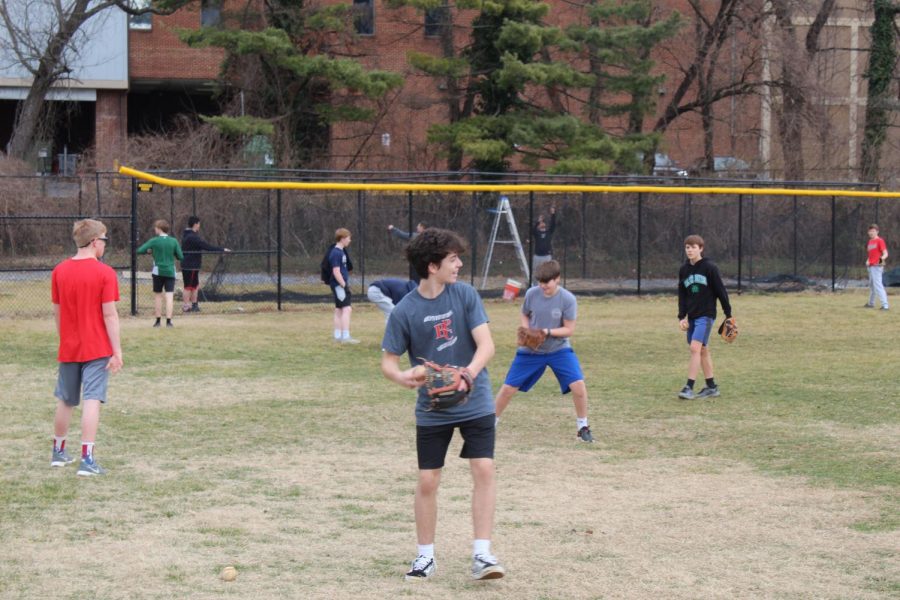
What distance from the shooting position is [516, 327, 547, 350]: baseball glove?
1005cm

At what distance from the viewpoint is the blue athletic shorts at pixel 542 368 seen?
10258 millimetres

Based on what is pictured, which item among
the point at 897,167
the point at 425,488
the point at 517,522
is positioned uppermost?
the point at 897,167

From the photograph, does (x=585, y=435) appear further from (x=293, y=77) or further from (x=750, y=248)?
(x=293, y=77)

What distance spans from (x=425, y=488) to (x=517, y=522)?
1401 mm

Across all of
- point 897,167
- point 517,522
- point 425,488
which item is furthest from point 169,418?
point 897,167

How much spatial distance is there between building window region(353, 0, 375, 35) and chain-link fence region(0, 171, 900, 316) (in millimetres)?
8930

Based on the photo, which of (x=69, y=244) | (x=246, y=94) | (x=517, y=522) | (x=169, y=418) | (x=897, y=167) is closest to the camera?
(x=517, y=522)

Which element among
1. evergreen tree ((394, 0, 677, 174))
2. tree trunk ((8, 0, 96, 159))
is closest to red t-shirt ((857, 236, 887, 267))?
evergreen tree ((394, 0, 677, 174))

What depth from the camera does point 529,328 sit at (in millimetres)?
10195

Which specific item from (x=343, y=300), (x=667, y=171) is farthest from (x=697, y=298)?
(x=667, y=171)

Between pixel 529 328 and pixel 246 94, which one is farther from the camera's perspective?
pixel 246 94

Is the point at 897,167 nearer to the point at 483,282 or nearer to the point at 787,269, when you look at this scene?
the point at 787,269

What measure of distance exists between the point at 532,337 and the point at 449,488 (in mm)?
2085

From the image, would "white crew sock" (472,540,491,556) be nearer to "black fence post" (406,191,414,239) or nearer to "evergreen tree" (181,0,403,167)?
"black fence post" (406,191,414,239)
